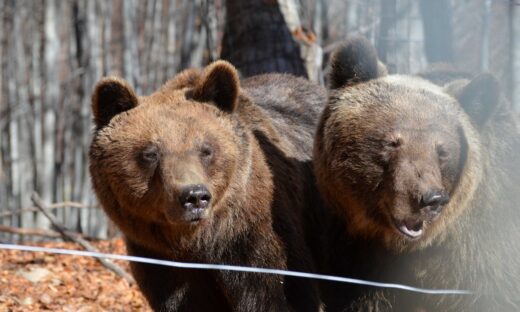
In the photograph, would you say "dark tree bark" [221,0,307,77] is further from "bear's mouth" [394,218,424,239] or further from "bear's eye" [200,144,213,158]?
"bear's mouth" [394,218,424,239]

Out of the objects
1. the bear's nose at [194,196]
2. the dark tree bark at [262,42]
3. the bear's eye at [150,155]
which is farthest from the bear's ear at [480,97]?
the dark tree bark at [262,42]

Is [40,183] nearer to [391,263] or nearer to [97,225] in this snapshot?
[97,225]

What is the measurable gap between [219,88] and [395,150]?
1.29 meters

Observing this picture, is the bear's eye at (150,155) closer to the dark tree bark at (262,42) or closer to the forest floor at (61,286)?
the forest floor at (61,286)

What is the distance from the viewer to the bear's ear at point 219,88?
5504 mm

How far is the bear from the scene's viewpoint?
197 inches

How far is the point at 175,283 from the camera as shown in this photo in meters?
5.66

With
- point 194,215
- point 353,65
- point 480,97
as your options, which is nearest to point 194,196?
point 194,215

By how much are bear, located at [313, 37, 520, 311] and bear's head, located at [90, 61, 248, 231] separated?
0.63m

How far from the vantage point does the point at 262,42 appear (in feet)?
28.8

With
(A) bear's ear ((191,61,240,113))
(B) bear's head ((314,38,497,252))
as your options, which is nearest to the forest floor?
(A) bear's ear ((191,61,240,113))

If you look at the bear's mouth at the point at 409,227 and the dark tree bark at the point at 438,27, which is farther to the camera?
the dark tree bark at the point at 438,27

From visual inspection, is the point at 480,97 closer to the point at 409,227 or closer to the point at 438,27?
the point at 409,227

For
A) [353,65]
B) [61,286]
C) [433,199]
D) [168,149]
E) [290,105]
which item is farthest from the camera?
[61,286]
